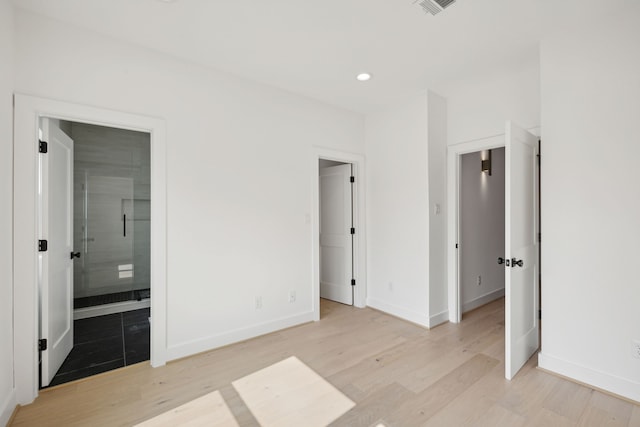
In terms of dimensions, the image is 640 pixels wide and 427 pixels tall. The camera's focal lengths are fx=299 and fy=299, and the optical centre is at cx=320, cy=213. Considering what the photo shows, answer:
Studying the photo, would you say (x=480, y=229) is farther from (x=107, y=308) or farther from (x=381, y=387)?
(x=107, y=308)

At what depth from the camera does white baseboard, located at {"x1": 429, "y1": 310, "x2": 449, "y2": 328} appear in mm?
3438

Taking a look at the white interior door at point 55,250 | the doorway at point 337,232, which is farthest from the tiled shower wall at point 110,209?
the doorway at point 337,232

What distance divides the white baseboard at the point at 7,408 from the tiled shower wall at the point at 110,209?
7.57ft

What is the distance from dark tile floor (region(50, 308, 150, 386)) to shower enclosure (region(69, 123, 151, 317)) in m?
0.44

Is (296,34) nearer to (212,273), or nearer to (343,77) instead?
(343,77)

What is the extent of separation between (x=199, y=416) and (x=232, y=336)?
1.07 meters

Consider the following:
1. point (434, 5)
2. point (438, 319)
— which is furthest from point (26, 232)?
point (438, 319)

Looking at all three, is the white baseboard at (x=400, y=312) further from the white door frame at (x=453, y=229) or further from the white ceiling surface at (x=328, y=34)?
the white ceiling surface at (x=328, y=34)

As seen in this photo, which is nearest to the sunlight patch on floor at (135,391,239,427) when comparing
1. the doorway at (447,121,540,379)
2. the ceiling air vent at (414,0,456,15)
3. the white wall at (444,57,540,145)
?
the doorway at (447,121,540,379)

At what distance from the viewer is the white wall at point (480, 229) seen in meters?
3.89

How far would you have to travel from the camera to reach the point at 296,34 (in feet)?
7.80

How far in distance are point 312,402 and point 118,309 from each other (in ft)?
10.9

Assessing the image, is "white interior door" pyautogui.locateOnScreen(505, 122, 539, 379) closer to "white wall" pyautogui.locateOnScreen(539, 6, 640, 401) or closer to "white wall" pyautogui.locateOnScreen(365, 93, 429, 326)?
"white wall" pyautogui.locateOnScreen(539, 6, 640, 401)

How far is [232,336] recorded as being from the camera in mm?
3020
